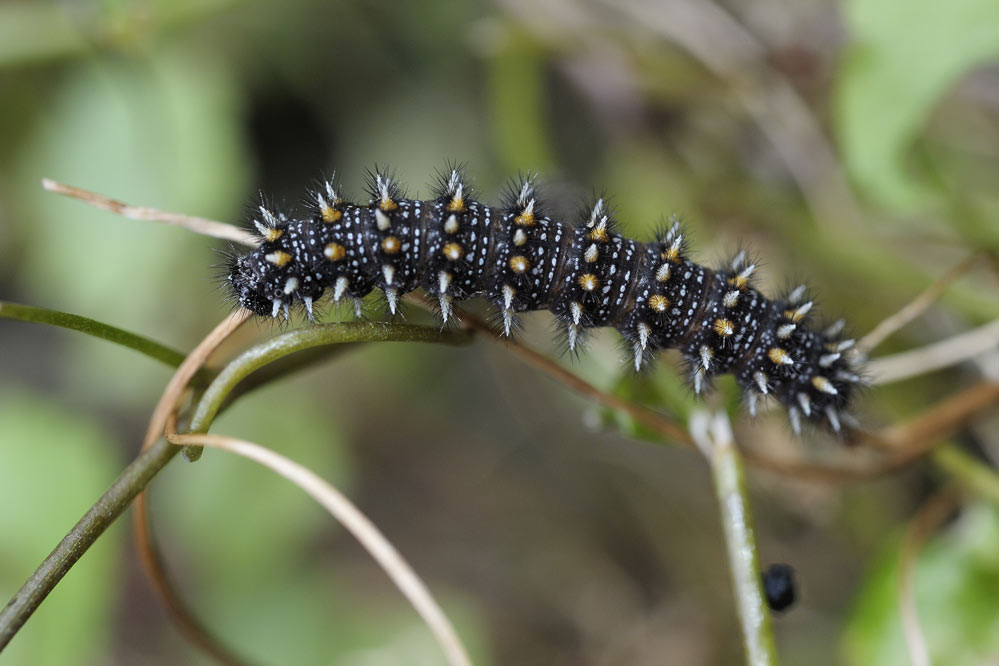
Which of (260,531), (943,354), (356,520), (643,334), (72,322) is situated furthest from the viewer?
(260,531)

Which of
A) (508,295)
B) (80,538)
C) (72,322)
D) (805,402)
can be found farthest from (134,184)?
(805,402)

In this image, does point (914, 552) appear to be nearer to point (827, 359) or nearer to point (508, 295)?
point (827, 359)

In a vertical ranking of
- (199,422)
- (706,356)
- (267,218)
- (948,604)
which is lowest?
(948,604)

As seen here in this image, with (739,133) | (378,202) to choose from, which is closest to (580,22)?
(739,133)

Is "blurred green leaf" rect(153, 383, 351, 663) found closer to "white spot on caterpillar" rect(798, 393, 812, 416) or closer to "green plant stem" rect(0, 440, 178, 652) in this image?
"green plant stem" rect(0, 440, 178, 652)

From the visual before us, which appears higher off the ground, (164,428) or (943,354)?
(943,354)

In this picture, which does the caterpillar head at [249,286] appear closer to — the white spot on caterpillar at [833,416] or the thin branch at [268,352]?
the thin branch at [268,352]

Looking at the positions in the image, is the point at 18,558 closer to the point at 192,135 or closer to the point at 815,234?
the point at 192,135

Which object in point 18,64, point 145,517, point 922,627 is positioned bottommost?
point 922,627
